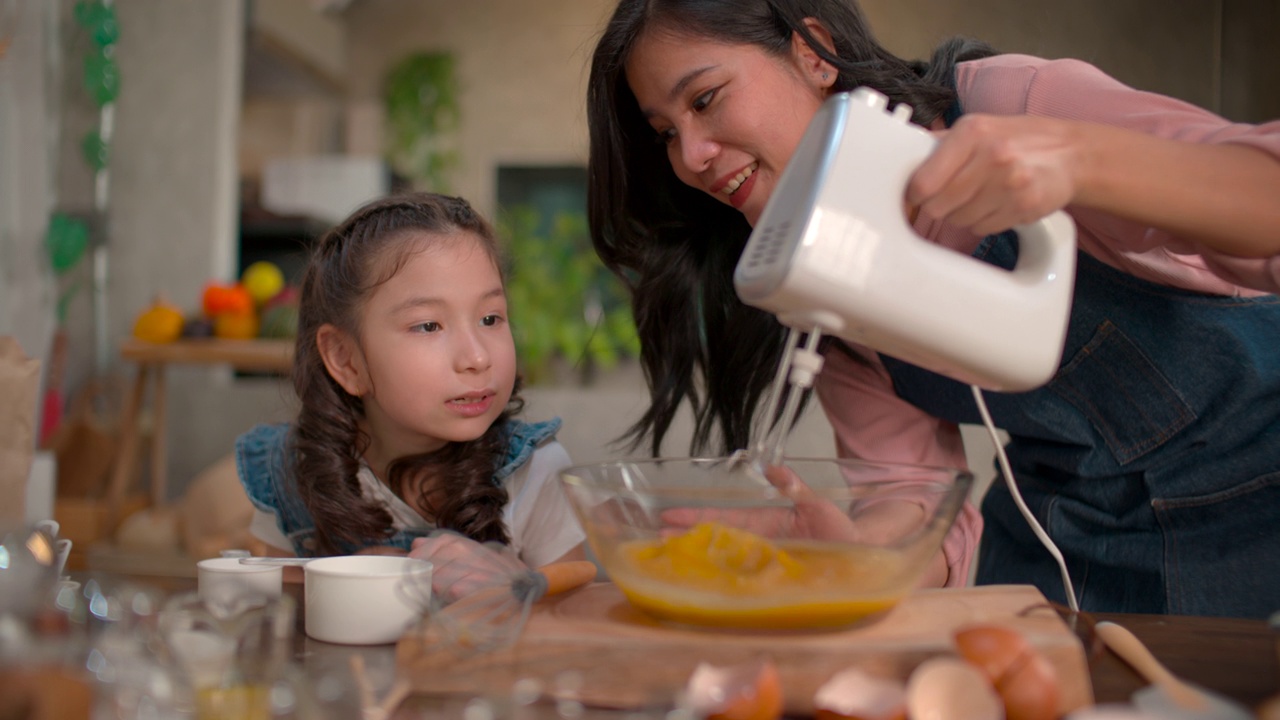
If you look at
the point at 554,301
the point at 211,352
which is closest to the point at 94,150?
the point at 211,352

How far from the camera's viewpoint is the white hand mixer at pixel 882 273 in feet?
2.15

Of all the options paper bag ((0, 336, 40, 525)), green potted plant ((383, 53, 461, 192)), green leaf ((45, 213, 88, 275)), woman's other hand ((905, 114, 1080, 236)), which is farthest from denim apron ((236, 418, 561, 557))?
green potted plant ((383, 53, 461, 192))

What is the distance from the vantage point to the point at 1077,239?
1.08 m

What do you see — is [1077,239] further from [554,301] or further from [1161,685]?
[554,301]

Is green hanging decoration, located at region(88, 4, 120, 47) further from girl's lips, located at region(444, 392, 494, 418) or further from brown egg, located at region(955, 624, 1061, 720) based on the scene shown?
brown egg, located at region(955, 624, 1061, 720)

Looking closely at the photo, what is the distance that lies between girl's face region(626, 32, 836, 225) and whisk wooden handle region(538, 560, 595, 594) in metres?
0.53

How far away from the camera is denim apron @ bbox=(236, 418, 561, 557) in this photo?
51.0 inches

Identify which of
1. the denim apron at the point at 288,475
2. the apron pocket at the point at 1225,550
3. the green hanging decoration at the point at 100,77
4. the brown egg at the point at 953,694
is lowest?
the denim apron at the point at 288,475

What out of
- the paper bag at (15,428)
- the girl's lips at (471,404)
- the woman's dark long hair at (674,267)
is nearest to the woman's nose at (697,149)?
the woman's dark long hair at (674,267)

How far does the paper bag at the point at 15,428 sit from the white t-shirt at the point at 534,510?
371 mm

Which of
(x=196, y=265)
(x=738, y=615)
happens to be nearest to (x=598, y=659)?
(x=738, y=615)

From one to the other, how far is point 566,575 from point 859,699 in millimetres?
293

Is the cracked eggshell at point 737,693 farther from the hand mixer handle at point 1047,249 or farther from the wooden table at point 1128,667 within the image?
the hand mixer handle at point 1047,249

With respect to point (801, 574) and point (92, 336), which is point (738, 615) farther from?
point (92, 336)
